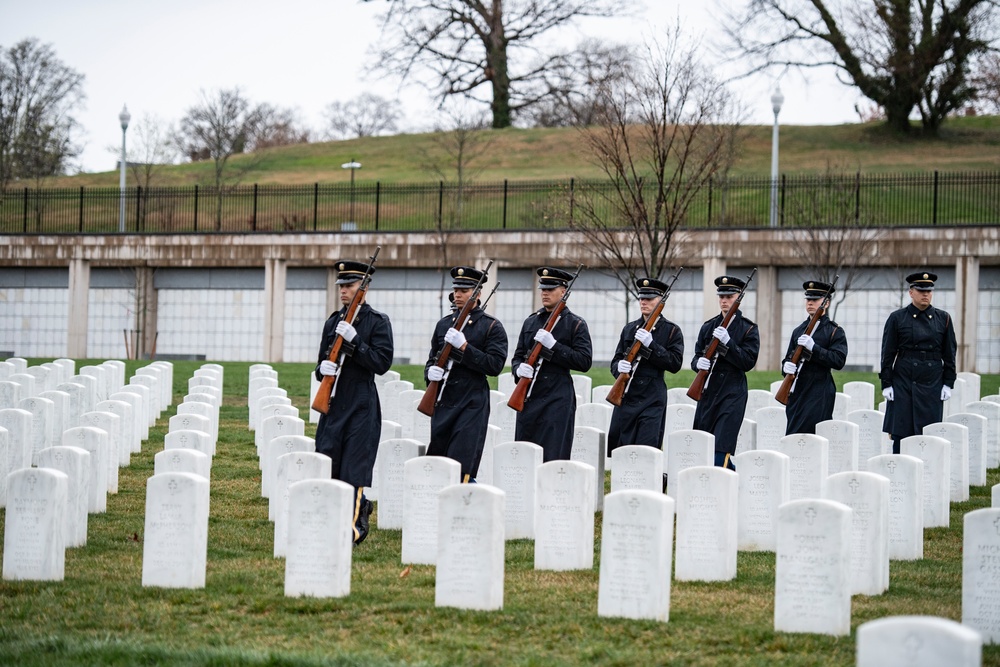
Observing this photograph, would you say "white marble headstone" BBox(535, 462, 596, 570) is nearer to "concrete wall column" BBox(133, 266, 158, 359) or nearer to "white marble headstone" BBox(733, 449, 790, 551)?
"white marble headstone" BBox(733, 449, 790, 551)

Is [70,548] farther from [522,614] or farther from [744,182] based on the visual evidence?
[744,182]

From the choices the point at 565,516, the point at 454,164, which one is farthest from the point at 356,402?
the point at 454,164

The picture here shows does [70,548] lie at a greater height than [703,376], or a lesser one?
lesser

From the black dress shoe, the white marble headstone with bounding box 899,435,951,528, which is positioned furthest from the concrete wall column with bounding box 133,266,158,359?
the white marble headstone with bounding box 899,435,951,528

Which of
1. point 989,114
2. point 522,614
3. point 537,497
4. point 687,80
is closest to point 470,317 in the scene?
point 537,497

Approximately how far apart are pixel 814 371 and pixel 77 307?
24.1 m

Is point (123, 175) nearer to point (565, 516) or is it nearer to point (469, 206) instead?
point (469, 206)

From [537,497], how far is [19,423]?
487 centimetres

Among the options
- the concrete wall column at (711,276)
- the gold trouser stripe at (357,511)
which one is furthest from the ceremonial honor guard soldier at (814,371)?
the concrete wall column at (711,276)

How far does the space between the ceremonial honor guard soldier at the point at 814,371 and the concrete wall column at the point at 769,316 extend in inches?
607

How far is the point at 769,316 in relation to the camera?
28156 millimetres

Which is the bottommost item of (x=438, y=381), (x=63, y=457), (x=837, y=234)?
(x=63, y=457)

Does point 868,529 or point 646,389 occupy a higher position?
point 646,389

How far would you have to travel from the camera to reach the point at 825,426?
458 inches
